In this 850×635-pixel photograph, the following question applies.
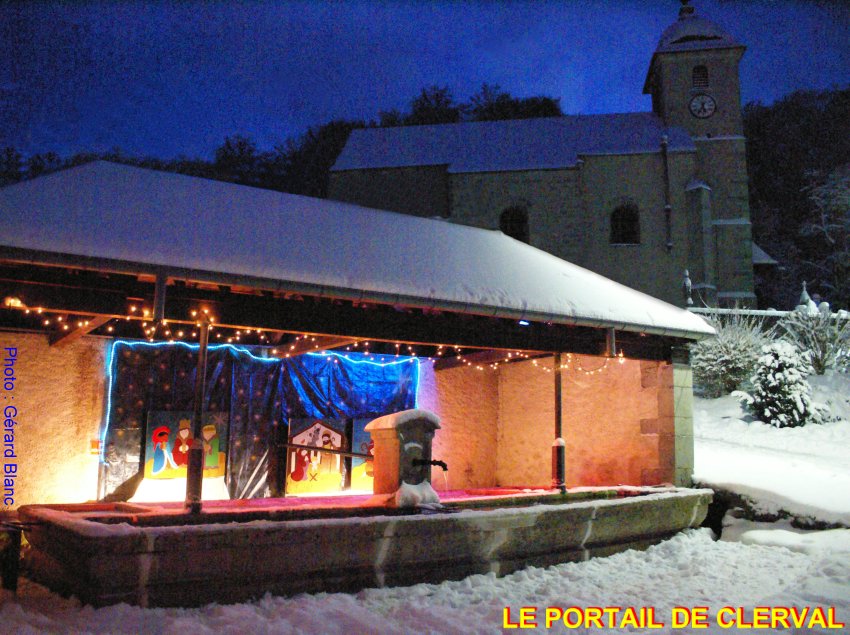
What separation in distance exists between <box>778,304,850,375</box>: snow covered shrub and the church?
29.6ft

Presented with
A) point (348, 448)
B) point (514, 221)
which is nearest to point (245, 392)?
point (348, 448)

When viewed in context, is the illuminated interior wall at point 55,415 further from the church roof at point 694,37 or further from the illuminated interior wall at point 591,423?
the church roof at point 694,37

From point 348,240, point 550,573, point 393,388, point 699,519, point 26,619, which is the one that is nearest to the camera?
point 26,619

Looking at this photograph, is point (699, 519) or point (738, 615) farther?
point (699, 519)

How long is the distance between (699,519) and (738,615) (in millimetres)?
3414

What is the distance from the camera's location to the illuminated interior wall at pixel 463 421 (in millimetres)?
11141

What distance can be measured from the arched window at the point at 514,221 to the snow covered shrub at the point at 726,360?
419 inches

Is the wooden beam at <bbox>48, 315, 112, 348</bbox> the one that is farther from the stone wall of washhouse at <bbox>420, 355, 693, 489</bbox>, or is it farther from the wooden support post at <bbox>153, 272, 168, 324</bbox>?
the stone wall of washhouse at <bbox>420, 355, 693, 489</bbox>

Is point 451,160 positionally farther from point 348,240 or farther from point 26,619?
point 26,619

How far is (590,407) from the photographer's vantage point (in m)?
10.2

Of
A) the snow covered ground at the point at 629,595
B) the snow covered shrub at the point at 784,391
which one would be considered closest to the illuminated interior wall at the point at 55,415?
the snow covered ground at the point at 629,595

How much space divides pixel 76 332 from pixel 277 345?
2791 millimetres

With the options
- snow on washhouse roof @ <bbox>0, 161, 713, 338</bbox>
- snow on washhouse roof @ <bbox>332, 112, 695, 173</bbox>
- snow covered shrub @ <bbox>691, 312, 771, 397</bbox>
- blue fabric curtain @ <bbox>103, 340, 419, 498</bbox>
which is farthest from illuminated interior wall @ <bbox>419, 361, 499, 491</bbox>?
snow on washhouse roof @ <bbox>332, 112, 695, 173</bbox>

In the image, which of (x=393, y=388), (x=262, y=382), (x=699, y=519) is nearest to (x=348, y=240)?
(x=262, y=382)
